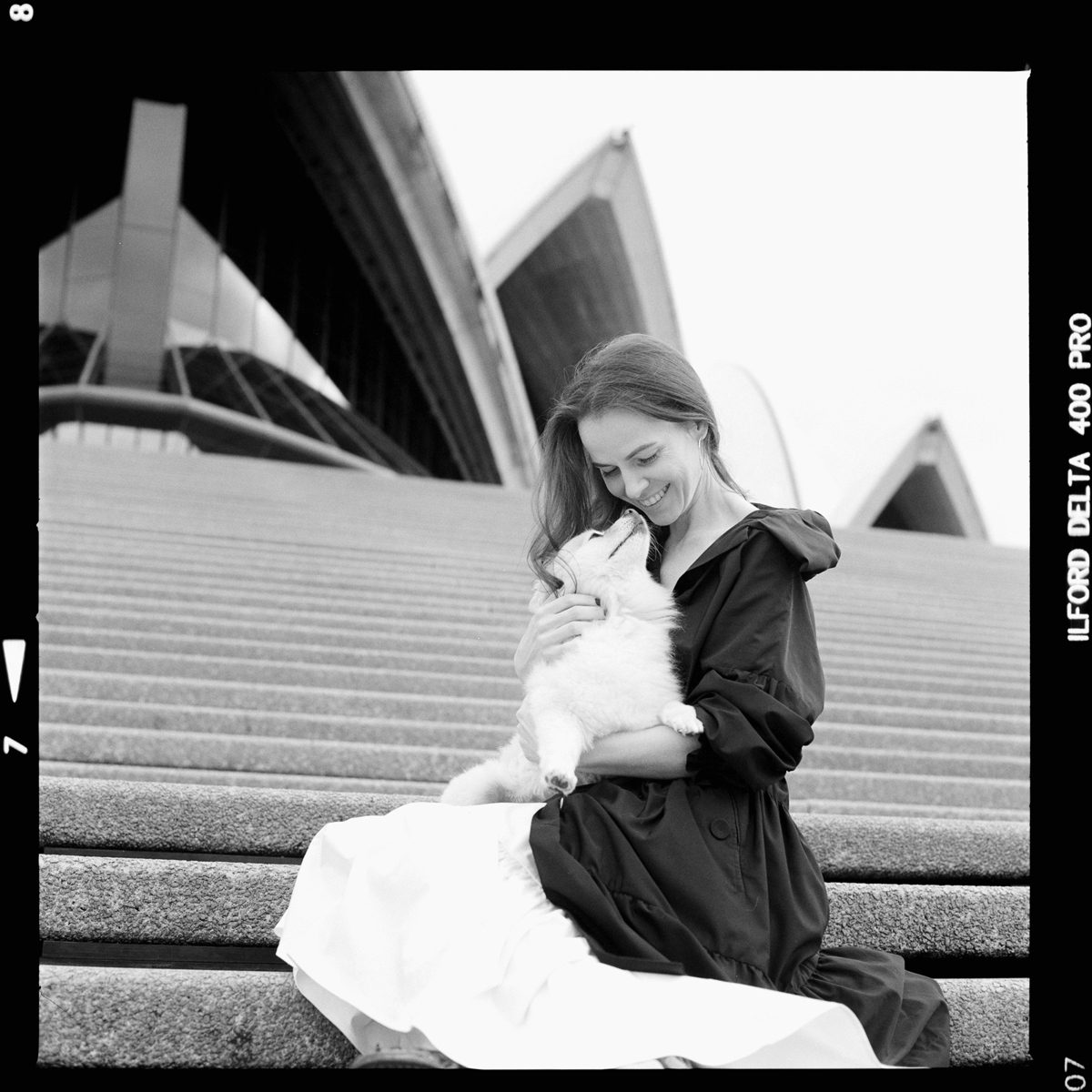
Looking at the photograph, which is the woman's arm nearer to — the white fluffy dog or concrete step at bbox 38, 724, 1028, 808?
the white fluffy dog

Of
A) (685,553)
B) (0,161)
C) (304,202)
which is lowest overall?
(685,553)

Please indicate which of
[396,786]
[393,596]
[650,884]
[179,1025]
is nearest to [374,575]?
[393,596]

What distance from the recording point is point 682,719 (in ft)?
4.58

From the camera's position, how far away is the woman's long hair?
1.55 metres

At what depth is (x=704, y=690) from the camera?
1.43 meters

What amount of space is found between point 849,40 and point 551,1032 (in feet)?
3.97

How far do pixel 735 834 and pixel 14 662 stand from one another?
904 mm

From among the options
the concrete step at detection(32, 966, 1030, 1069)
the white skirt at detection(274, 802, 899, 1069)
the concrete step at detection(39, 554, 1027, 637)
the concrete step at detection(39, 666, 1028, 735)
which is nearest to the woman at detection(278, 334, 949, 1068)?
the white skirt at detection(274, 802, 899, 1069)

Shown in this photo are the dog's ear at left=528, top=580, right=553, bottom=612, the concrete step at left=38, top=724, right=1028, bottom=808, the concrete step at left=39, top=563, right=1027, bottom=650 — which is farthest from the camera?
the concrete step at left=39, top=563, right=1027, bottom=650

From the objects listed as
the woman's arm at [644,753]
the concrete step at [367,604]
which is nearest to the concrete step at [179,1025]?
the woman's arm at [644,753]

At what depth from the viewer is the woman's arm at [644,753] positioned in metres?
1.42

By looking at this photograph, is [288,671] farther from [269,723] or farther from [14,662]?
[14,662]
